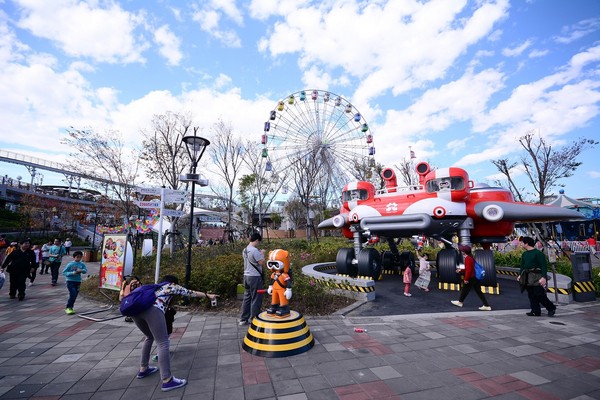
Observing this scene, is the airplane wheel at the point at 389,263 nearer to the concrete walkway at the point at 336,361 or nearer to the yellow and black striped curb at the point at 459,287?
the yellow and black striped curb at the point at 459,287

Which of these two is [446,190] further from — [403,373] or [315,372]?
[315,372]

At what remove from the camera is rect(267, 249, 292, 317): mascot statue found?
5.16 m

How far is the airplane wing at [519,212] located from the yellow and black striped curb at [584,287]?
6.45 feet

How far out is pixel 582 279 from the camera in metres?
8.16

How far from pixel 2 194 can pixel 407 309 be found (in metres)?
56.0

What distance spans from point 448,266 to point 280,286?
6.49m

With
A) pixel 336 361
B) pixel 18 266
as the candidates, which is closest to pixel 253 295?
pixel 336 361

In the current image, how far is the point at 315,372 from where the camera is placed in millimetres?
3965

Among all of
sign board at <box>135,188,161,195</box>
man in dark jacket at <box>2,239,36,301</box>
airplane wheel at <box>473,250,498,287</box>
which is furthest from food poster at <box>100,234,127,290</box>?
airplane wheel at <box>473,250,498,287</box>

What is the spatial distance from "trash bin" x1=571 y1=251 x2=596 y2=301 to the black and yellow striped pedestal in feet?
26.6

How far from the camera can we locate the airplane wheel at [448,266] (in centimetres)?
922

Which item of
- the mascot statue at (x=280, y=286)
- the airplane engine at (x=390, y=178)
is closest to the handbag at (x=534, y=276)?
the mascot statue at (x=280, y=286)

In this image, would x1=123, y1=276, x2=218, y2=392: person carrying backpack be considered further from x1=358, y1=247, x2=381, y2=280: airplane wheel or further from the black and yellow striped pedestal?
x1=358, y1=247, x2=381, y2=280: airplane wheel

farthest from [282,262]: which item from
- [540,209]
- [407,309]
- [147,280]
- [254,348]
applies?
[540,209]
